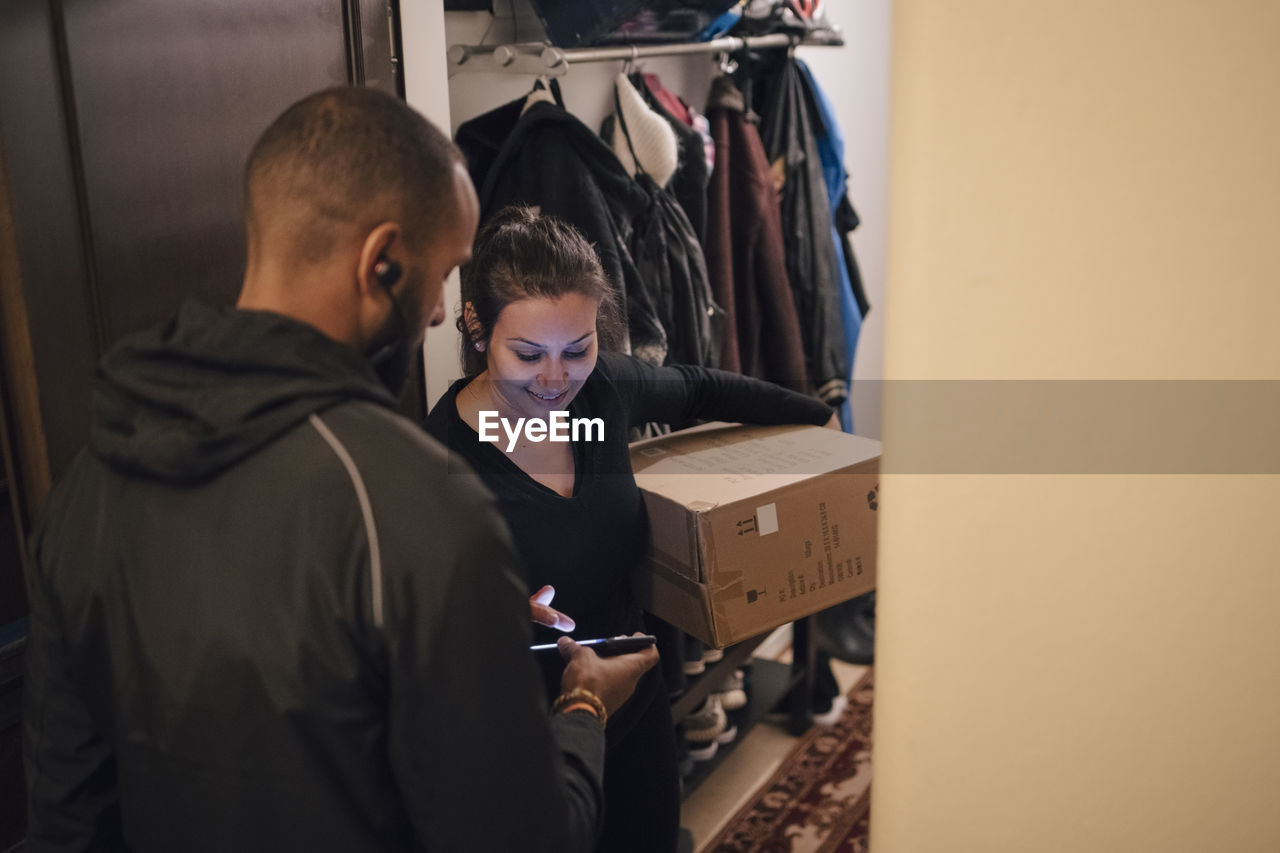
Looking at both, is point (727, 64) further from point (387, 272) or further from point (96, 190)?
point (387, 272)

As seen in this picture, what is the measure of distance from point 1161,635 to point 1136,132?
0.85 feet

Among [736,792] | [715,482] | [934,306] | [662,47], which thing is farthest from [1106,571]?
[736,792]

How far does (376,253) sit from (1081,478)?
1.62ft

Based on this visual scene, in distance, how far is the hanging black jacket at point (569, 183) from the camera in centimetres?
166

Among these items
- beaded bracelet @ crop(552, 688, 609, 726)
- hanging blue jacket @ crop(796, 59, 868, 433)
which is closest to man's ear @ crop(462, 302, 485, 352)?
beaded bracelet @ crop(552, 688, 609, 726)

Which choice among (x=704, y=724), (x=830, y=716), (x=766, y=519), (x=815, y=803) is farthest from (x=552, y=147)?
(x=830, y=716)

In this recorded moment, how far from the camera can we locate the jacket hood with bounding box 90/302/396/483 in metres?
0.63

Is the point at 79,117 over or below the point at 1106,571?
over

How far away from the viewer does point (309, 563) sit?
629 mm

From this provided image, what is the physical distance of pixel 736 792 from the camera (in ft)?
7.43

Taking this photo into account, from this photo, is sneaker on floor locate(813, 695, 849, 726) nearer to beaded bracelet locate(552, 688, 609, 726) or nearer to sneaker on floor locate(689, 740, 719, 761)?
sneaker on floor locate(689, 740, 719, 761)

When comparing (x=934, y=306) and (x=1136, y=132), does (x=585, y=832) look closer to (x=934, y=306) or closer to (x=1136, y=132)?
(x=934, y=306)

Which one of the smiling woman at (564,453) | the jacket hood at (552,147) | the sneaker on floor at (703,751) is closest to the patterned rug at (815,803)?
the sneaker on floor at (703,751)

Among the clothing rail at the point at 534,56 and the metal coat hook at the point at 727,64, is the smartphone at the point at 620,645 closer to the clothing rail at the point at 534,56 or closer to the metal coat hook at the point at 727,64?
the clothing rail at the point at 534,56
